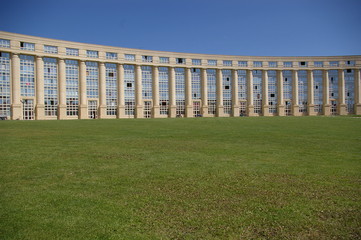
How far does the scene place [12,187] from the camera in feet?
24.6

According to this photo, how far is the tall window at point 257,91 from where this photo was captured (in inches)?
3629

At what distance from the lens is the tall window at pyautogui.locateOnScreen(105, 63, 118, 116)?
77375 millimetres

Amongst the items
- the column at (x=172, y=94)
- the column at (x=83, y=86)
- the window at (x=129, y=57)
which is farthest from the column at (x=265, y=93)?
the column at (x=83, y=86)

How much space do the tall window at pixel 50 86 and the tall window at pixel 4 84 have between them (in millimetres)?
7653

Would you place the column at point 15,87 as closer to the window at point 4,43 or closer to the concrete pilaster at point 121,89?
the window at point 4,43

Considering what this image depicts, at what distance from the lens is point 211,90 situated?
89.6 meters

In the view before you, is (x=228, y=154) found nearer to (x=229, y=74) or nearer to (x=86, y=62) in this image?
(x=86, y=62)

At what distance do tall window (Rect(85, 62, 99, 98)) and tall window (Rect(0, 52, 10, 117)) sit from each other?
17767mm

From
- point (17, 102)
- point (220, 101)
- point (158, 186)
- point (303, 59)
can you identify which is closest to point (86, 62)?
point (17, 102)

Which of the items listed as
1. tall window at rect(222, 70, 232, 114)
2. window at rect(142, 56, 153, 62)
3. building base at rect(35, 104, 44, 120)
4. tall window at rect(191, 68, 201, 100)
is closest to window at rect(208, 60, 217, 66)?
tall window at rect(191, 68, 201, 100)

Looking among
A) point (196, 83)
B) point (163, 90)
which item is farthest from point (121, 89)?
point (196, 83)

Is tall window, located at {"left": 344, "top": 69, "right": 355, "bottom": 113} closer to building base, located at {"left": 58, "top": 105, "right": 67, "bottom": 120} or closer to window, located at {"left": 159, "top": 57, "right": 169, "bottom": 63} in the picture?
window, located at {"left": 159, "top": 57, "right": 169, "bottom": 63}

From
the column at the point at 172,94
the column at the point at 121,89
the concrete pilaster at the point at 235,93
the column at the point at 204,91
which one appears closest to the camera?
the column at the point at 121,89

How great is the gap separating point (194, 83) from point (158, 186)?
8133 cm
